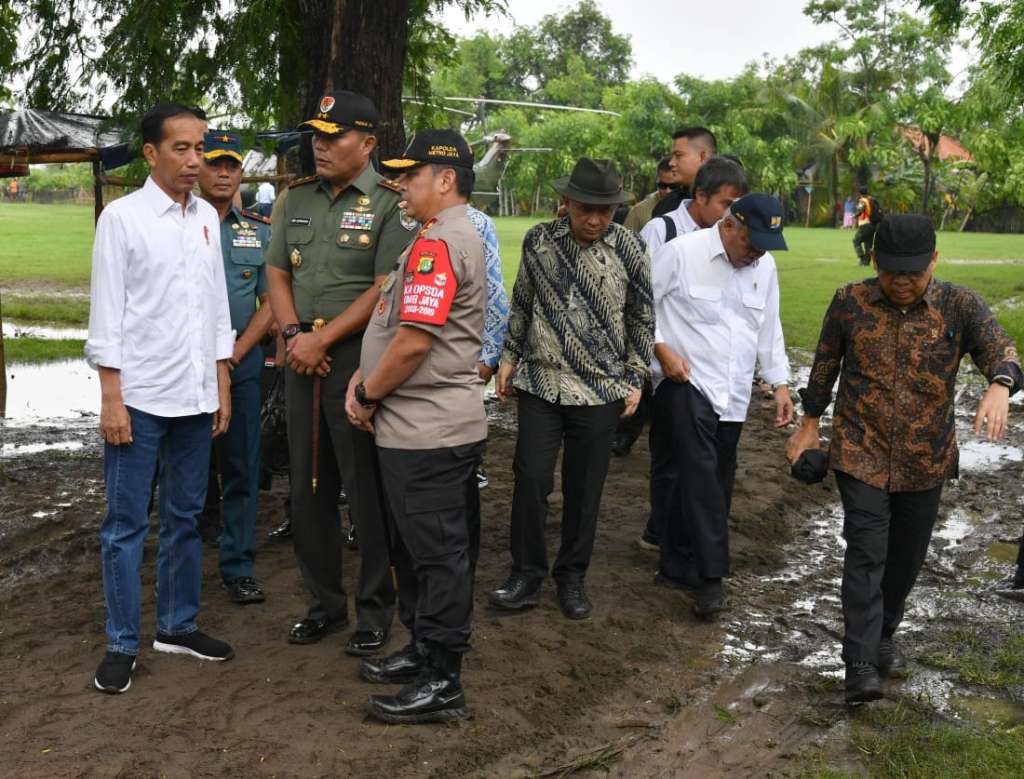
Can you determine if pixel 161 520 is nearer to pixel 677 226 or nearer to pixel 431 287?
pixel 431 287

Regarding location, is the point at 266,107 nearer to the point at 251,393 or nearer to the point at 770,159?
the point at 251,393

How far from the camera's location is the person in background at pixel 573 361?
534 cm

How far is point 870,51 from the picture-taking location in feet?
197

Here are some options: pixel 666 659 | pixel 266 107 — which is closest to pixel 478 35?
pixel 266 107

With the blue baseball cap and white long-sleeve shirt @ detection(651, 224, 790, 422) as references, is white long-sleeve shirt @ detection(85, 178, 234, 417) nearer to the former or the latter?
the blue baseball cap

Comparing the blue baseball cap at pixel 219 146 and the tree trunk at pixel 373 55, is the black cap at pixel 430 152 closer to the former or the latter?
the blue baseball cap at pixel 219 146

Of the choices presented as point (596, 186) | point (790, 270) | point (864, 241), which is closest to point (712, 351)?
point (596, 186)

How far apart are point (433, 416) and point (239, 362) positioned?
5.55 feet

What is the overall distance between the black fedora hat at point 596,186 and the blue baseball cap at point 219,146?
5.33 feet

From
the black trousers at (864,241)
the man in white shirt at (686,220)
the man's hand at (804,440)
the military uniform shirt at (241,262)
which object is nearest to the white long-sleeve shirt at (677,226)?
the man in white shirt at (686,220)

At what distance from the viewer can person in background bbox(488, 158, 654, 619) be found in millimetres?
5336

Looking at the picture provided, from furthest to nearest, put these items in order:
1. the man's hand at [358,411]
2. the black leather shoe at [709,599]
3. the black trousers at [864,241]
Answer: the black trousers at [864,241], the black leather shoe at [709,599], the man's hand at [358,411]

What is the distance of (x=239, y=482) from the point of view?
5637 millimetres

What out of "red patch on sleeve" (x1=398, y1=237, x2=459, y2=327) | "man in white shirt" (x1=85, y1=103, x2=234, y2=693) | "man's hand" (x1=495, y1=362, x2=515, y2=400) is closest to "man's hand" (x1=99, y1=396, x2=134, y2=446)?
"man in white shirt" (x1=85, y1=103, x2=234, y2=693)
